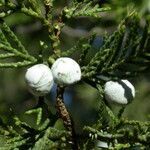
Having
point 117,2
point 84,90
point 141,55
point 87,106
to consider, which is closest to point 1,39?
point 141,55

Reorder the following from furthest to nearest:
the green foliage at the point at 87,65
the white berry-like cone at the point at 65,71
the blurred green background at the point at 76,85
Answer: the blurred green background at the point at 76,85, the green foliage at the point at 87,65, the white berry-like cone at the point at 65,71

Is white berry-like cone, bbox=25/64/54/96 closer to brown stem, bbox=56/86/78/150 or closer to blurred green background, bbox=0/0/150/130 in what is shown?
brown stem, bbox=56/86/78/150

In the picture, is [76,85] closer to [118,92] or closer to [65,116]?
[65,116]

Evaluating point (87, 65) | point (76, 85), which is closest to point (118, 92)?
point (87, 65)

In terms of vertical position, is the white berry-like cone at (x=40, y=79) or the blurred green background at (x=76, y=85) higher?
the white berry-like cone at (x=40, y=79)

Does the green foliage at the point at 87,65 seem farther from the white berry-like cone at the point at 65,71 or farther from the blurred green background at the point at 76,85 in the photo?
the blurred green background at the point at 76,85

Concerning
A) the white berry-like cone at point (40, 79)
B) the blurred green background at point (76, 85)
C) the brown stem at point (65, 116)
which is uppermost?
the white berry-like cone at point (40, 79)

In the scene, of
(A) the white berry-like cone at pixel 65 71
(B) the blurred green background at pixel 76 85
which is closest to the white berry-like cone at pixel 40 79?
(A) the white berry-like cone at pixel 65 71
